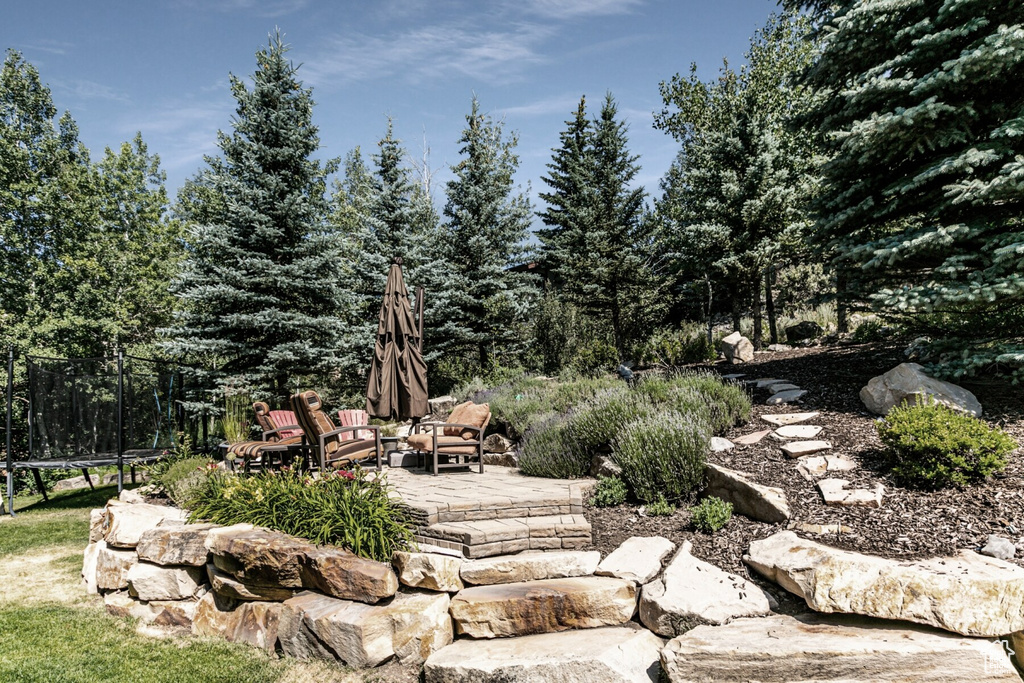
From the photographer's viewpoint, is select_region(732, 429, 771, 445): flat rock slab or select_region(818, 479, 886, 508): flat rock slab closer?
select_region(818, 479, 886, 508): flat rock slab

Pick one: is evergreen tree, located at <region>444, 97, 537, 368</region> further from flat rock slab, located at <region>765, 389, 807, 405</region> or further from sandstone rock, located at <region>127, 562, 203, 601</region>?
sandstone rock, located at <region>127, 562, 203, 601</region>

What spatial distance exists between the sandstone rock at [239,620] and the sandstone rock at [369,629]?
0.15 m

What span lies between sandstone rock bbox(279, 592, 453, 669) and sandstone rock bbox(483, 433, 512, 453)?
390cm

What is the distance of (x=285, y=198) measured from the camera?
12242 millimetres

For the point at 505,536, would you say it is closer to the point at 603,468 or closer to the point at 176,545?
the point at 603,468

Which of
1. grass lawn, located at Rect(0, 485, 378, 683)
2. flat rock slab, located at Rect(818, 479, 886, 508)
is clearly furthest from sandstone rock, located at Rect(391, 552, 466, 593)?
flat rock slab, located at Rect(818, 479, 886, 508)

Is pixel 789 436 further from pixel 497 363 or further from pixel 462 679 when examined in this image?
pixel 497 363

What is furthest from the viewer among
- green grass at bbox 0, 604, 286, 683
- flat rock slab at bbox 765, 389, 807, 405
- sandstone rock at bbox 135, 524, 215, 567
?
flat rock slab at bbox 765, 389, 807, 405

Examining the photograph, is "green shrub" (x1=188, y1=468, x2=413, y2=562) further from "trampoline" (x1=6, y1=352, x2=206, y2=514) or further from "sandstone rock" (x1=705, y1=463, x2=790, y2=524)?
"trampoline" (x1=6, y1=352, x2=206, y2=514)

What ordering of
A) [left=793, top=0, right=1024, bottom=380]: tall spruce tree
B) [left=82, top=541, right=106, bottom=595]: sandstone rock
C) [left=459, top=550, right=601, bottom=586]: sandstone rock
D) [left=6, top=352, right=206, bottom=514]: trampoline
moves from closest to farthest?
[left=459, top=550, right=601, bottom=586]: sandstone rock
[left=82, top=541, right=106, bottom=595]: sandstone rock
[left=793, top=0, right=1024, bottom=380]: tall spruce tree
[left=6, top=352, right=206, bottom=514]: trampoline

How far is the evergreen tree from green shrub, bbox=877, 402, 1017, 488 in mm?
10744

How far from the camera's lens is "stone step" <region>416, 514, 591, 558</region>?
15.5 feet

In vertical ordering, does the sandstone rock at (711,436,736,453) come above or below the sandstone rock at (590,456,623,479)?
above

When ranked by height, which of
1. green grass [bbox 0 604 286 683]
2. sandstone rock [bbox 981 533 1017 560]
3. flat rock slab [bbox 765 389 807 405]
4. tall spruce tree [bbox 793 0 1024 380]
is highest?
tall spruce tree [bbox 793 0 1024 380]
